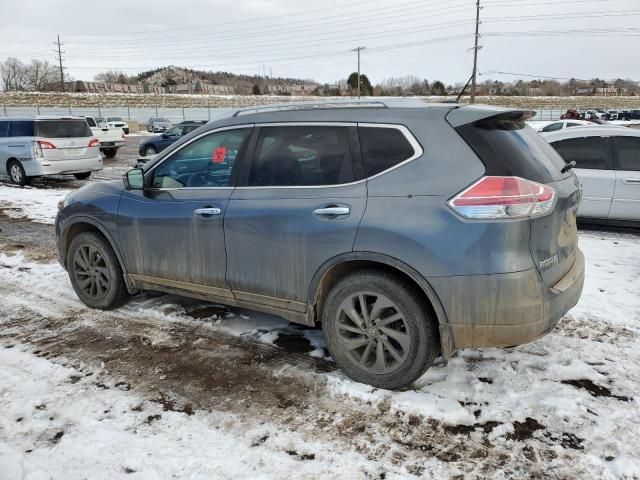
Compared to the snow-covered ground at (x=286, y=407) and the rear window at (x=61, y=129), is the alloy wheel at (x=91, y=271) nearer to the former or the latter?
the snow-covered ground at (x=286, y=407)

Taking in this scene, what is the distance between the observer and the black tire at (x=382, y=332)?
3.08 metres

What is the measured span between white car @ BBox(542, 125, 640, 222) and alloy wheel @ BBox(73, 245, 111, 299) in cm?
630

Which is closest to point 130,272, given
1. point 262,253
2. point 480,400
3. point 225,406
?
point 262,253

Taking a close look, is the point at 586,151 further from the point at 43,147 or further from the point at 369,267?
the point at 43,147

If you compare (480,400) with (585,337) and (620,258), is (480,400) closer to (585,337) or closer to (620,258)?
(585,337)

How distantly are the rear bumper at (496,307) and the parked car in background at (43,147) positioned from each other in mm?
12562

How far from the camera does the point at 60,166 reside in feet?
42.4

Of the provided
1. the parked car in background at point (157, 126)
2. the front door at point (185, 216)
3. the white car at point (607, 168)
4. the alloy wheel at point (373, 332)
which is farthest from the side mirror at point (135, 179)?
the parked car in background at point (157, 126)

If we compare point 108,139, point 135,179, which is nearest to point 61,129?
point 108,139

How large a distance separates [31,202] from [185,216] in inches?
337

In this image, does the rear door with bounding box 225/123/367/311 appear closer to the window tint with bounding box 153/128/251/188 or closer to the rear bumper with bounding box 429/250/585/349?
the window tint with bounding box 153/128/251/188

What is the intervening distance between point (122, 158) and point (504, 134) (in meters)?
21.6

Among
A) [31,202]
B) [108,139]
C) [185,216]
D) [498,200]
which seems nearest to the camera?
[498,200]

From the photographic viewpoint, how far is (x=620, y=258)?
20.6 ft
